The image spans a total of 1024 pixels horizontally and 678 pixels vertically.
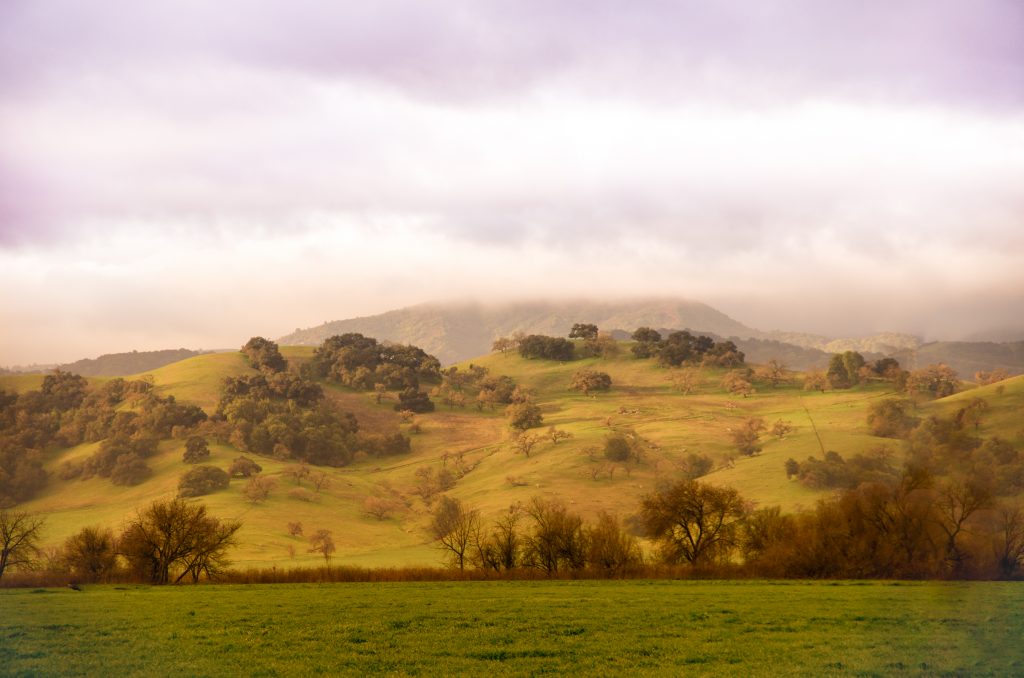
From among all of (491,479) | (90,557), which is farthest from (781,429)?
(90,557)

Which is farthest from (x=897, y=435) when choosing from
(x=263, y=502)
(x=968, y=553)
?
(x=263, y=502)

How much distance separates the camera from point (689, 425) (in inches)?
7500

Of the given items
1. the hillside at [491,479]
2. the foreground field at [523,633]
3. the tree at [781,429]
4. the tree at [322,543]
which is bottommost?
the tree at [322,543]

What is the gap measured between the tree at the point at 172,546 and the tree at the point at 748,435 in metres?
107

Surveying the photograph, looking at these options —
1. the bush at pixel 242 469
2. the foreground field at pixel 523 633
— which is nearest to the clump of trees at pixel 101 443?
the bush at pixel 242 469

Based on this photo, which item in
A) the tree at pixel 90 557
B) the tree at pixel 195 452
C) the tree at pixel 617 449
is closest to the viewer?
the tree at pixel 90 557

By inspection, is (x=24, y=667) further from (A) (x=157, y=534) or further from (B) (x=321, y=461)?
(B) (x=321, y=461)

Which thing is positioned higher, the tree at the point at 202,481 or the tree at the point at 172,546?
Answer: the tree at the point at 172,546

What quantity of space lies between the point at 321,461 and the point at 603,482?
7038 cm

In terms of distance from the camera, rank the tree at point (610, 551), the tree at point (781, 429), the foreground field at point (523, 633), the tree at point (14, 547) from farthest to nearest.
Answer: the tree at point (781, 429) < the tree at point (14, 547) < the tree at point (610, 551) < the foreground field at point (523, 633)

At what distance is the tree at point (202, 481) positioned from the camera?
149075 millimetres

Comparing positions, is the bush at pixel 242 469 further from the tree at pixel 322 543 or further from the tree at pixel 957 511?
the tree at pixel 957 511

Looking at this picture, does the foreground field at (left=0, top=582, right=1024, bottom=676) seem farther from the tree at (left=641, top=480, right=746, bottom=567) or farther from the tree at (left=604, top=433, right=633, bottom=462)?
the tree at (left=604, top=433, right=633, bottom=462)

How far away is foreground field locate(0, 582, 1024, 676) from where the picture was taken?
2780cm
